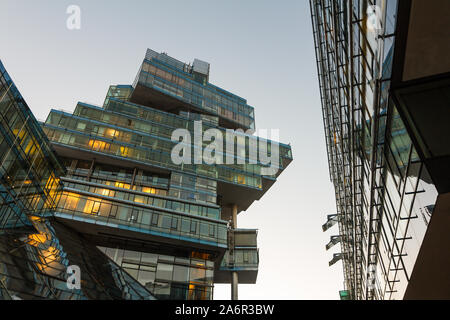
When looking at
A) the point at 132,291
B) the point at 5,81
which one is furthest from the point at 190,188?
the point at 5,81

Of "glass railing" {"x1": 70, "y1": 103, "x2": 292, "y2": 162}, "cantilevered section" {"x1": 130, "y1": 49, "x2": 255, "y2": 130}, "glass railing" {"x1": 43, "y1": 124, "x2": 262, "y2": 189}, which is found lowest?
"glass railing" {"x1": 43, "y1": 124, "x2": 262, "y2": 189}

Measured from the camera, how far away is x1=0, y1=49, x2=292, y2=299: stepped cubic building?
21.2m

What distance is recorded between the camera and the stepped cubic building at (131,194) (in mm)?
21203

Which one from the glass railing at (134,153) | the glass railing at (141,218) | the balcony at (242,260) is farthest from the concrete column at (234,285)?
the glass railing at (134,153)

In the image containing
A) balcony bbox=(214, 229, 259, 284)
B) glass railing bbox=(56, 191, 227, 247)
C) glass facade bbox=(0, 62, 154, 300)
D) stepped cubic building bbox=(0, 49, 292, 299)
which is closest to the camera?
glass facade bbox=(0, 62, 154, 300)

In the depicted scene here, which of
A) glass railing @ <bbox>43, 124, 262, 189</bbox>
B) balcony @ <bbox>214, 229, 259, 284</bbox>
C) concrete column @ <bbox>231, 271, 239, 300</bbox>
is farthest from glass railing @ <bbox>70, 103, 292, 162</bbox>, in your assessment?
concrete column @ <bbox>231, 271, 239, 300</bbox>

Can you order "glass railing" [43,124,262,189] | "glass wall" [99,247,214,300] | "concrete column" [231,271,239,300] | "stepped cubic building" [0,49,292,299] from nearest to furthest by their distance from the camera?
"stepped cubic building" [0,49,292,299] → "glass wall" [99,247,214,300] → "concrete column" [231,271,239,300] → "glass railing" [43,124,262,189]

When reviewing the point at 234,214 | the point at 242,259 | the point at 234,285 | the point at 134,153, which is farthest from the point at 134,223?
the point at 234,214

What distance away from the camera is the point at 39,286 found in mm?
16094

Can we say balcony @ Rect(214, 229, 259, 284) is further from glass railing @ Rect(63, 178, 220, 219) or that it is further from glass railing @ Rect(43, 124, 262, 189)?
glass railing @ Rect(43, 124, 262, 189)

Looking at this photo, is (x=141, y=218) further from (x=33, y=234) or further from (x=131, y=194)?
(x=33, y=234)

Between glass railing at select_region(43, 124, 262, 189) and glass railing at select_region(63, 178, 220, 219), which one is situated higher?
glass railing at select_region(43, 124, 262, 189)

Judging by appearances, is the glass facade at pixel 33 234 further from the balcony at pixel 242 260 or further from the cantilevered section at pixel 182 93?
the cantilevered section at pixel 182 93

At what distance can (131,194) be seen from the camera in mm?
41469
